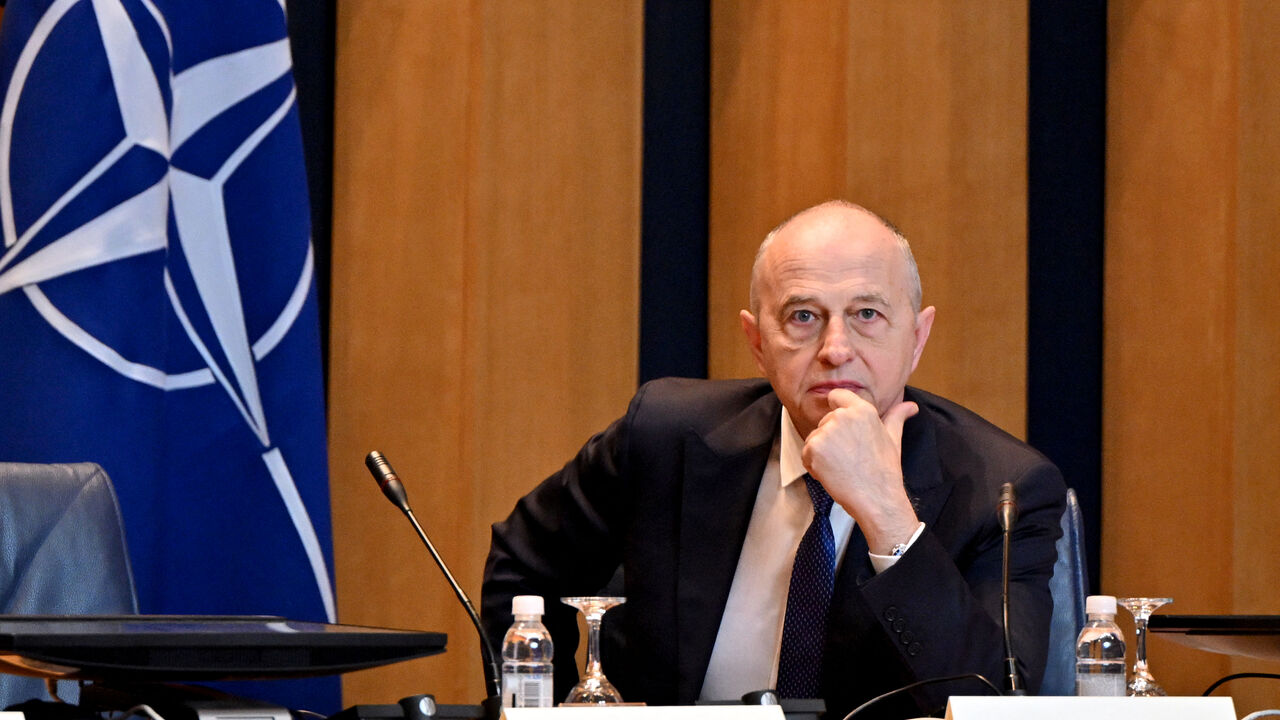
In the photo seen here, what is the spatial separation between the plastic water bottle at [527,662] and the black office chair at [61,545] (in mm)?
728

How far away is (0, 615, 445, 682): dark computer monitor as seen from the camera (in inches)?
39.9

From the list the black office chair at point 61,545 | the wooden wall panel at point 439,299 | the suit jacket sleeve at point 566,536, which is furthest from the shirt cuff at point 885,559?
the wooden wall panel at point 439,299

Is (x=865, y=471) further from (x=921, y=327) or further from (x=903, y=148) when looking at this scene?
(x=903, y=148)

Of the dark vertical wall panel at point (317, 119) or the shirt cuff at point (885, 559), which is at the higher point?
the dark vertical wall panel at point (317, 119)

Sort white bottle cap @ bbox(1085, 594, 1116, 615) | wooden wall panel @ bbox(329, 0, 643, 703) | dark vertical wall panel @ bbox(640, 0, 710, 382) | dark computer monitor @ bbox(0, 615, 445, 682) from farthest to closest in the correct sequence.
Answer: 1. dark vertical wall panel @ bbox(640, 0, 710, 382)
2. wooden wall panel @ bbox(329, 0, 643, 703)
3. white bottle cap @ bbox(1085, 594, 1116, 615)
4. dark computer monitor @ bbox(0, 615, 445, 682)

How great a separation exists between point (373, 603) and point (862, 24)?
1647 mm

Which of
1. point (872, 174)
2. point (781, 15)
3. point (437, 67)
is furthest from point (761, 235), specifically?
point (437, 67)

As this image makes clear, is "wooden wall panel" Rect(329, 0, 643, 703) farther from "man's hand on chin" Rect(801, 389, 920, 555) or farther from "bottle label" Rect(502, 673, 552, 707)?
"bottle label" Rect(502, 673, 552, 707)

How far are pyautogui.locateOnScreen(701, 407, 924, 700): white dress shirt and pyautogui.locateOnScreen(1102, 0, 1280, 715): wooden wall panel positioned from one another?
1548 mm

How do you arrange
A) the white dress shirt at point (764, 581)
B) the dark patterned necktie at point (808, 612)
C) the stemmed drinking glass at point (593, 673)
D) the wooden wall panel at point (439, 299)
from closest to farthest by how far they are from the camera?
1. the stemmed drinking glass at point (593, 673)
2. the dark patterned necktie at point (808, 612)
3. the white dress shirt at point (764, 581)
4. the wooden wall panel at point (439, 299)

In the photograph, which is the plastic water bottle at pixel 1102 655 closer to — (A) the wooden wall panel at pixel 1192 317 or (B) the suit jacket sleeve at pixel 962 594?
(B) the suit jacket sleeve at pixel 962 594

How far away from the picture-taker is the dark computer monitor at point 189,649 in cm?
101

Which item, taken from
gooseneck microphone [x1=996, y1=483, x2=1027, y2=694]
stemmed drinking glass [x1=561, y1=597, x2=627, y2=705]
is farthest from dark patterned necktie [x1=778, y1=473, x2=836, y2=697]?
stemmed drinking glass [x1=561, y1=597, x2=627, y2=705]

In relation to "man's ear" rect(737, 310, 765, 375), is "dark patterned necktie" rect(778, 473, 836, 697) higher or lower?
lower
